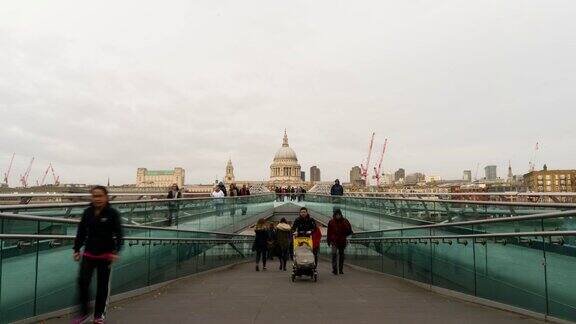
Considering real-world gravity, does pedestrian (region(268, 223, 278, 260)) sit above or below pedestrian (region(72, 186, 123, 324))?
below

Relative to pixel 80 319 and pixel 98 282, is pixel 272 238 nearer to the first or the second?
pixel 98 282

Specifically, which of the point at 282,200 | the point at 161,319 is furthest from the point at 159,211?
the point at 282,200

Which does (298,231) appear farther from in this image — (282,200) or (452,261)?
(282,200)

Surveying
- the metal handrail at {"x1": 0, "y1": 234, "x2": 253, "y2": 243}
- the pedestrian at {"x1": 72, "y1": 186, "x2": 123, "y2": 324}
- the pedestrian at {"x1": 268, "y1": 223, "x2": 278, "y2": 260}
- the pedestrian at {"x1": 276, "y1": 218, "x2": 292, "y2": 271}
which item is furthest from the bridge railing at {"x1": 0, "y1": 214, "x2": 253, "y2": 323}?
the pedestrian at {"x1": 268, "y1": 223, "x2": 278, "y2": 260}

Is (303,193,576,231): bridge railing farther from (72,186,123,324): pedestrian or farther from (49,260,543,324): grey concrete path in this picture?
(72,186,123,324): pedestrian

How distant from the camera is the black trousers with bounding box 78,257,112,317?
257 inches

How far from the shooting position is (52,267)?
7355 mm

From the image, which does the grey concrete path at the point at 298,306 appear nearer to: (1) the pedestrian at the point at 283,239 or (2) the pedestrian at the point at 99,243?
(2) the pedestrian at the point at 99,243

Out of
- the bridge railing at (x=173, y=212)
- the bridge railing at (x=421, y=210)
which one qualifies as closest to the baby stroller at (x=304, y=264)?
the bridge railing at (x=421, y=210)

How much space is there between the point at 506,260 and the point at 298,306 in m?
3.09

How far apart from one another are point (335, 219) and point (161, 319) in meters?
7.49

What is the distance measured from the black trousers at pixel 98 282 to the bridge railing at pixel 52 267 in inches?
27.5

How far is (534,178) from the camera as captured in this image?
120812 millimetres

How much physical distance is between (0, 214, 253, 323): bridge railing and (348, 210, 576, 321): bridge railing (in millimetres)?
5355
